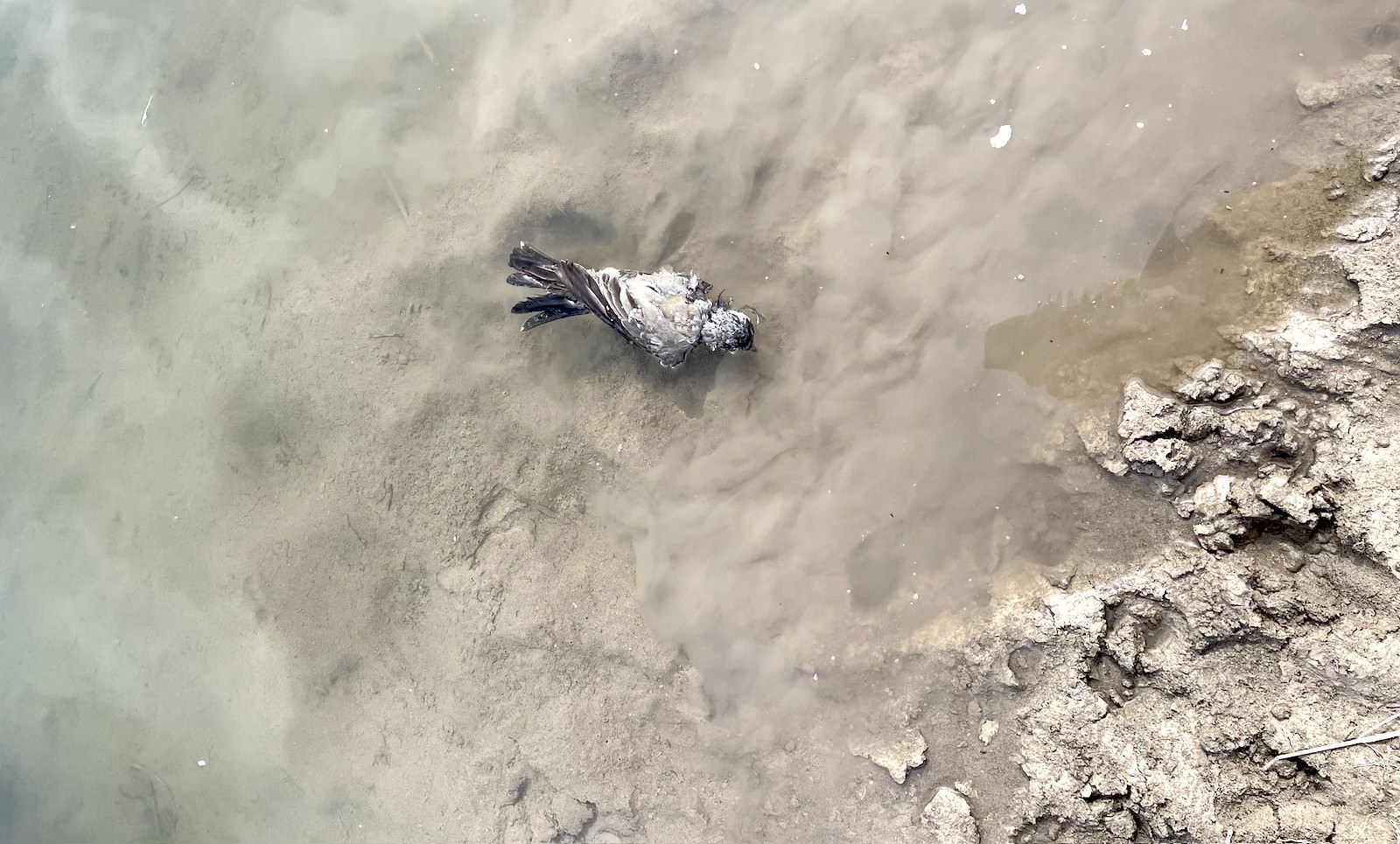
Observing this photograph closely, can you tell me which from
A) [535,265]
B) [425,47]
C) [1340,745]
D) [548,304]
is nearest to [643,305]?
[548,304]

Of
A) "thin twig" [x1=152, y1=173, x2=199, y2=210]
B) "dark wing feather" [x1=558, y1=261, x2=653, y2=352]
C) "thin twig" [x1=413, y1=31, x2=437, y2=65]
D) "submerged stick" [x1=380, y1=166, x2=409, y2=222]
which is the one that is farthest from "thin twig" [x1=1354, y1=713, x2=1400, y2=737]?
"thin twig" [x1=152, y1=173, x2=199, y2=210]

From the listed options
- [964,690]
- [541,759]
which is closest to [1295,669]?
[964,690]

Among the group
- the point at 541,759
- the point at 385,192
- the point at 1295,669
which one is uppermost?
the point at 385,192

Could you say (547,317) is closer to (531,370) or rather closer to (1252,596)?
(531,370)

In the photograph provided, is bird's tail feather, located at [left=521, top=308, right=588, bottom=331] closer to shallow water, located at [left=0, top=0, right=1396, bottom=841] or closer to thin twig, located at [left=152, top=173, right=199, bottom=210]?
shallow water, located at [left=0, top=0, right=1396, bottom=841]

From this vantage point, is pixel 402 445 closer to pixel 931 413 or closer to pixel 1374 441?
pixel 931 413

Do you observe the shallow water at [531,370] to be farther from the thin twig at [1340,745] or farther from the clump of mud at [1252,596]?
the thin twig at [1340,745]
